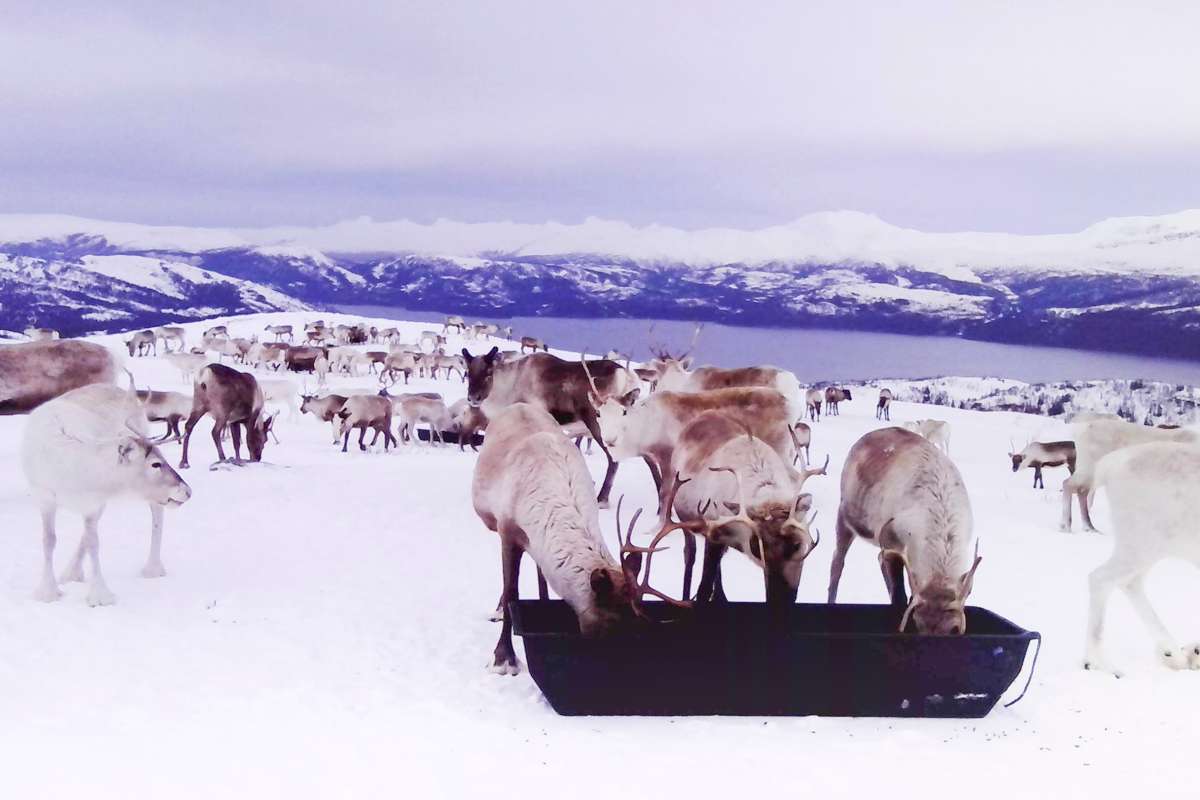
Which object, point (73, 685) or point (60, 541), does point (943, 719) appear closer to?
point (73, 685)

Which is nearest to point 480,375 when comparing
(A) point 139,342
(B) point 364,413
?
(B) point 364,413

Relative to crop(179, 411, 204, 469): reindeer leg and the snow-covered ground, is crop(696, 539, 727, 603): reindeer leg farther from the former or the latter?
crop(179, 411, 204, 469): reindeer leg

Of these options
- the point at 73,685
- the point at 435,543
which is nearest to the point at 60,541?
the point at 435,543

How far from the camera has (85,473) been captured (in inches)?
255

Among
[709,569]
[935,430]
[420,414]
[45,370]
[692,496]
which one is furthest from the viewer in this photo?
[935,430]

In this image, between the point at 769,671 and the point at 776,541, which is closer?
the point at 769,671

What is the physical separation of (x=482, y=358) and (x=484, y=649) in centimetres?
597

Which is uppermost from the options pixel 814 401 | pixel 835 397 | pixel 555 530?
pixel 555 530

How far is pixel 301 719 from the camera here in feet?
15.2

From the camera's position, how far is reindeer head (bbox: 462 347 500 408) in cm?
1140

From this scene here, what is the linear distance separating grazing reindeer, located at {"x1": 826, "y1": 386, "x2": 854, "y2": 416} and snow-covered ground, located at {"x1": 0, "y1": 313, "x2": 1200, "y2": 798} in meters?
19.8

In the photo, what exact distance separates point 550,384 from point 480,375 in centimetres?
91

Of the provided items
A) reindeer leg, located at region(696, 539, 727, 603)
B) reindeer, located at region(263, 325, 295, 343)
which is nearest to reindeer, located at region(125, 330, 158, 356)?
reindeer, located at region(263, 325, 295, 343)

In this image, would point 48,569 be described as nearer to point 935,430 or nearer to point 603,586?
point 603,586
